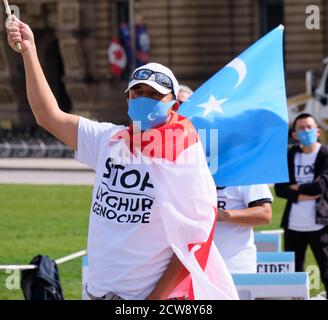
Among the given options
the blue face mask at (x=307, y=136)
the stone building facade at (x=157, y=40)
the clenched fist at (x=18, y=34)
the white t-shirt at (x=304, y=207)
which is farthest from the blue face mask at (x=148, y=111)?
the stone building facade at (x=157, y=40)

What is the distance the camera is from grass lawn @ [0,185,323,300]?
1389 cm

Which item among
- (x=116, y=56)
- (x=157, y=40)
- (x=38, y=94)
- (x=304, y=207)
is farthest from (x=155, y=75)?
(x=157, y=40)

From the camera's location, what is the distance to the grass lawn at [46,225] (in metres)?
13.9

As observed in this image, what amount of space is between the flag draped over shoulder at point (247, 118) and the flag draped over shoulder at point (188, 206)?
6.93 ft


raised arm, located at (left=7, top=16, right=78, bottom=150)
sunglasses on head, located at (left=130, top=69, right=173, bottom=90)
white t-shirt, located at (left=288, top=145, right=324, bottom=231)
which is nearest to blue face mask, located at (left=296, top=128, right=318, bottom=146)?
white t-shirt, located at (left=288, top=145, right=324, bottom=231)

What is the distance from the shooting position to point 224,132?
794 centimetres

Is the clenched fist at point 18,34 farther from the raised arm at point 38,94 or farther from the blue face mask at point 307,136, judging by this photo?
the blue face mask at point 307,136

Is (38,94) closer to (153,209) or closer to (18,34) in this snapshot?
(18,34)

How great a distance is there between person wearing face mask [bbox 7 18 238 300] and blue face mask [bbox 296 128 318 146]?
5.18m

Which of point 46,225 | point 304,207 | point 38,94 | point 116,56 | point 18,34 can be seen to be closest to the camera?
point 18,34

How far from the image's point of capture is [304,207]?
11055 millimetres

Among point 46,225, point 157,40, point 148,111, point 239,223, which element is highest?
point 157,40

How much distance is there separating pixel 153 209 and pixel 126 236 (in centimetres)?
16

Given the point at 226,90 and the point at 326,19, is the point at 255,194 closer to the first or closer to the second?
the point at 226,90
